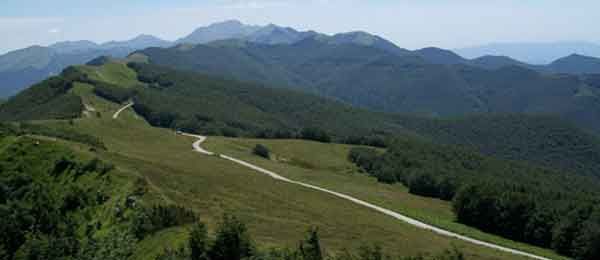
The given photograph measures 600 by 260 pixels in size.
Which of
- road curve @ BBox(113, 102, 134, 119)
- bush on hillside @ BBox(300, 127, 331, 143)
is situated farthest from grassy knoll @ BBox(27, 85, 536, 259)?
road curve @ BBox(113, 102, 134, 119)

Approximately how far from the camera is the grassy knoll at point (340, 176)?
74.9 metres

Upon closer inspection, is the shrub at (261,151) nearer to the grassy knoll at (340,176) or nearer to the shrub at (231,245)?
the grassy knoll at (340,176)

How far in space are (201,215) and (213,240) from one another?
12163 mm

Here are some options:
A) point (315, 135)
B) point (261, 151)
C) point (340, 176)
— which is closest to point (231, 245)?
point (340, 176)

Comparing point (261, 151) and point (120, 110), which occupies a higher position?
point (120, 110)

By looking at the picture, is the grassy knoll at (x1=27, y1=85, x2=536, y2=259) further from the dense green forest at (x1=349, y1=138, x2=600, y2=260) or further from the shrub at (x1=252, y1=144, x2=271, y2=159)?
the shrub at (x1=252, y1=144, x2=271, y2=159)

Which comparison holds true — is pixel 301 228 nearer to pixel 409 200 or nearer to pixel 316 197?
pixel 316 197

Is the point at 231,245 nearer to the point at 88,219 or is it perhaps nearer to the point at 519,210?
the point at 88,219

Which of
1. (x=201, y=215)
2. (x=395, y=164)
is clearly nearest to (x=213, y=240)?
(x=201, y=215)

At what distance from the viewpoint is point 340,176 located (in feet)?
363

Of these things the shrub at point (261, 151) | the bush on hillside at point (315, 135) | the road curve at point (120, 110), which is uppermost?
the road curve at point (120, 110)

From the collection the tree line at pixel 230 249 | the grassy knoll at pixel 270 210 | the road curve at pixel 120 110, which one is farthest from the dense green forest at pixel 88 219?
the road curve at pixel 120 110

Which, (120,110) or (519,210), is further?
(120,110)

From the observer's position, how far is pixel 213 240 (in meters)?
34.8
